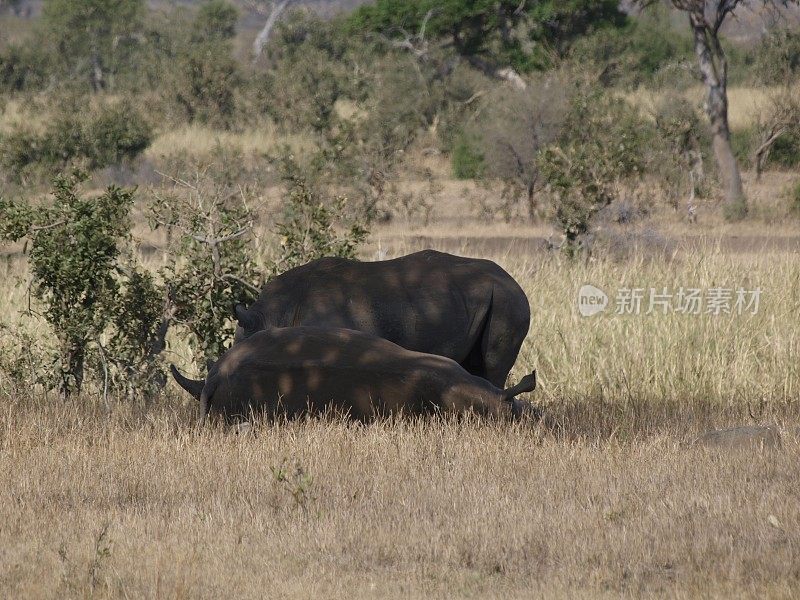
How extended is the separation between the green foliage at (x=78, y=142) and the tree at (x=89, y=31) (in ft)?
81.0

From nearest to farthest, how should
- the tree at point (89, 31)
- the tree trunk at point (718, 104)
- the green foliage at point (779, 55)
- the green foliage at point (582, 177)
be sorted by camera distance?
the green foliage at point (582, 177)
the tree trunk at point (718, 104)
the green foliage at point (779, 55)
the tree at point (89, 31)

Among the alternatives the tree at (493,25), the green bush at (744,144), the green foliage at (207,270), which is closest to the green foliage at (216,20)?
the tree at (493,25)

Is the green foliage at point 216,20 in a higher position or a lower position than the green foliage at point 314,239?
higher

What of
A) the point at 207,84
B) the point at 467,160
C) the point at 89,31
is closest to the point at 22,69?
the point at 89,31

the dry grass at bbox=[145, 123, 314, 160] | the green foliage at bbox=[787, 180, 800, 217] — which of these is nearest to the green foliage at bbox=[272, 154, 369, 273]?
the green foliage at bbox=[787, 180, 800, 217]

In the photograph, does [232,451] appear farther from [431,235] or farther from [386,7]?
[386,7]

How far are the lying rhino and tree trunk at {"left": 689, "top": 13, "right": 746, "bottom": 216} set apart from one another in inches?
726

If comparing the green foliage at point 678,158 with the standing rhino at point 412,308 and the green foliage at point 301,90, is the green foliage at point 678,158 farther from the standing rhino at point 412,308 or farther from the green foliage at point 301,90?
the standing rhino at point 412,308

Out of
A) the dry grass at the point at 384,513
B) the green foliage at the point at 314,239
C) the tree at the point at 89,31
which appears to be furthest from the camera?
the tree at the point at 89,31

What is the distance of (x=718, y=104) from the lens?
24.7 m

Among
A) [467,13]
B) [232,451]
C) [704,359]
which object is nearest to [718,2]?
[467,13]

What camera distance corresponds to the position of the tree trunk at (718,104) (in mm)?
24109

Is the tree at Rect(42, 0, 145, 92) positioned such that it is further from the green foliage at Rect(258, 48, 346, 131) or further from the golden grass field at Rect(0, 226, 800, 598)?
the golden grass field at Rect(0, 226, 800, 598)

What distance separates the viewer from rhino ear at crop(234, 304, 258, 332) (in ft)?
23.3
